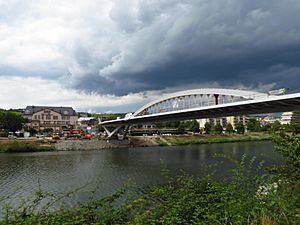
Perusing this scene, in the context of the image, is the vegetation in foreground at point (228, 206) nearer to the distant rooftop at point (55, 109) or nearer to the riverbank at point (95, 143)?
the riverbank at point (95, 143)

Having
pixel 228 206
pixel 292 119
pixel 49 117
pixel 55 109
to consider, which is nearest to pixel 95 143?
pixel 49 117

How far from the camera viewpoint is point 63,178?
17.5 meters

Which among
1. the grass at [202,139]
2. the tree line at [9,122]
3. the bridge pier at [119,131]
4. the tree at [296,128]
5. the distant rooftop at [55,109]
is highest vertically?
the distant rooftop at [55,109]

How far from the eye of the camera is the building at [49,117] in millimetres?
74250

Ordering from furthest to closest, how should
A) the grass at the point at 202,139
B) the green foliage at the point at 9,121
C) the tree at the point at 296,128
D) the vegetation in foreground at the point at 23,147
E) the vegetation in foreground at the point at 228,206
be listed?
the grass at the point at 202,139 < the green foliage at the point at 9,121 < the vegetation in foreground at the point at 23,147 < the tree at the point at 296,128 < the vegetation in foreground at the point at 228,206

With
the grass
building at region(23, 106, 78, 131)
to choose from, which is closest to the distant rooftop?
building at region(23, 106, 78, 131)

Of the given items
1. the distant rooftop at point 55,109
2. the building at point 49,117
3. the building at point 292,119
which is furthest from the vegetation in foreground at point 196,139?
the distant rooftop at point 55,109

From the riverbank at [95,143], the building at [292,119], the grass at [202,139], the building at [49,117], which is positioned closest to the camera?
the building at [292,119]

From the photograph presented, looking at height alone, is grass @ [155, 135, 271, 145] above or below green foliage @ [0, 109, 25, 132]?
below

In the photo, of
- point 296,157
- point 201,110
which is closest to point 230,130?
point 201,110

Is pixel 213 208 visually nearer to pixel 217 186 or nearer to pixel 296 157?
pixel 217 186

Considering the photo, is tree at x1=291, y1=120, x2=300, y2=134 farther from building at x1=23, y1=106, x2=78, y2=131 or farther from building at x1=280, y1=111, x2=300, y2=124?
building at x1=23, y1=106, x2=78, y2=131

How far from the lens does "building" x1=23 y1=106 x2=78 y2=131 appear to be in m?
74.2

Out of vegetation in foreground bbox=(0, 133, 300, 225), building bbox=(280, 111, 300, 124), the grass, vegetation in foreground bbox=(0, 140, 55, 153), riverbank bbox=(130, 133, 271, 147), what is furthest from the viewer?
the grass
